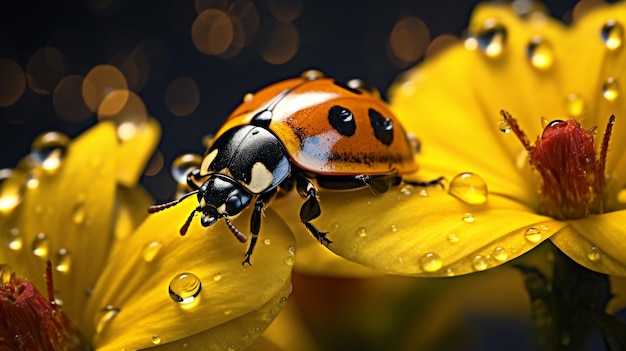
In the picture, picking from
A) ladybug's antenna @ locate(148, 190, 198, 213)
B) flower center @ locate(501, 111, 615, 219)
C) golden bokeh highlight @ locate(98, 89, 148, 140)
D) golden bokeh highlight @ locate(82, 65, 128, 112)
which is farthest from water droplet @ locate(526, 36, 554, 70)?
golden bokeh highlight @ locate(82, 65, 128, 112)

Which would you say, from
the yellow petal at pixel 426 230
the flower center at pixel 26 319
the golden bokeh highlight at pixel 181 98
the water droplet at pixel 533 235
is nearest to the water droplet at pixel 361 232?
the yellow petal at pixel 426 230

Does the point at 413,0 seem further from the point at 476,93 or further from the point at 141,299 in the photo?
the point at 141,299

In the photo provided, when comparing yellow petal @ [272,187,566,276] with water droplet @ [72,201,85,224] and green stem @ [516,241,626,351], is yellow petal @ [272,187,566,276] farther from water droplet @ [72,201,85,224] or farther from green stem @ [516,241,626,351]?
water droplet @ [72,201,85,224]

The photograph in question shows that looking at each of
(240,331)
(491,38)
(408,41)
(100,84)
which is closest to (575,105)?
(491,38)

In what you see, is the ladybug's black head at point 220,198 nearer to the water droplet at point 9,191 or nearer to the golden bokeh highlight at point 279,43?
the water droplet at point 9,191

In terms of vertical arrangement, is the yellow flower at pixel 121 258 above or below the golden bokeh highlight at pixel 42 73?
above

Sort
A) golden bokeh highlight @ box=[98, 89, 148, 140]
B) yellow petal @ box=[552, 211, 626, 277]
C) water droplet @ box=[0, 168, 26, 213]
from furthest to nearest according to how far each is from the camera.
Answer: golden bokeh highlight @ box=[98, 89, 148, 140] → water droplet @ box=[0, 168, 26, 213] → yellow petal @ box=[552, 211, 626, 277]
